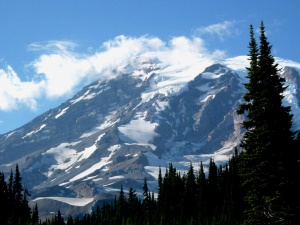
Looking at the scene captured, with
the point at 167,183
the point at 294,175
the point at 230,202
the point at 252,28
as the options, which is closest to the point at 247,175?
the point at 294,175

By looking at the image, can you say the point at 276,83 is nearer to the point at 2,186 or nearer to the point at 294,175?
the point at 294,175

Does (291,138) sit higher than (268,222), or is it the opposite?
(291,138)

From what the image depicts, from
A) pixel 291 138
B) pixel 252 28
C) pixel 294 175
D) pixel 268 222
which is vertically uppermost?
pixel 252 28

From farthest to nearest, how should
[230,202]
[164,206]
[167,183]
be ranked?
[167,183] < [164,206] < [230,202]

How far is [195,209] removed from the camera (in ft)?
406

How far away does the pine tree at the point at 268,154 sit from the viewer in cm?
3422

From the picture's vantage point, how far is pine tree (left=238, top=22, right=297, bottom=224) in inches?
1347

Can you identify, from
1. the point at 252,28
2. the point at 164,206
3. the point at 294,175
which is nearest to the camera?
the point at 294,175

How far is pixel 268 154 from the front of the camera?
3484 centimetres

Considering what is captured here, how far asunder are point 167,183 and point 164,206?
510 inches

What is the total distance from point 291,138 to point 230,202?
8527 centimetres

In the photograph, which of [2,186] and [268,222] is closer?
[268,222]

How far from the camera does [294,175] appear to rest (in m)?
34.4

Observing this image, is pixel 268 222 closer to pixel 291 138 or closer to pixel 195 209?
pixel 291 138
